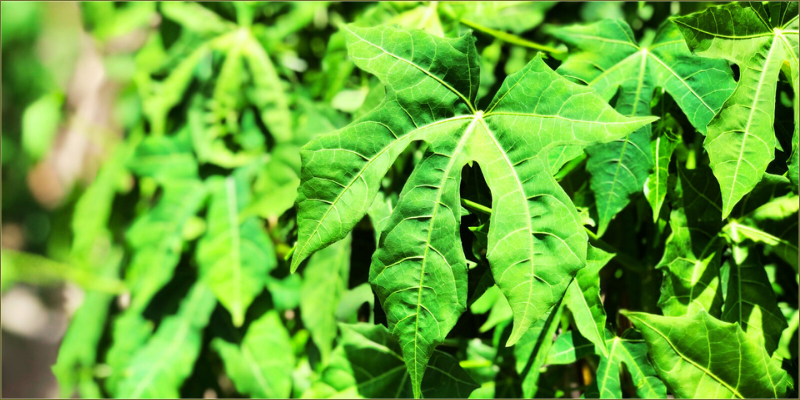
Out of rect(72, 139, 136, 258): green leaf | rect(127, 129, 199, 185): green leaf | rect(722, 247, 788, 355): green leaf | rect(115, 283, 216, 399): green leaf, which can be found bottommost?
rect(115, 283, 216, 399): green leaf

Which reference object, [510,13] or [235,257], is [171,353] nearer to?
[235,257]

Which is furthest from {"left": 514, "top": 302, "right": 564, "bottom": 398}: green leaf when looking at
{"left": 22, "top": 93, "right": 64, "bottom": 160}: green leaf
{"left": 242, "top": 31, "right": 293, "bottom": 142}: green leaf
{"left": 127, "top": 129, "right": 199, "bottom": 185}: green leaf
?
{"left": 22, "top": 93, "right": 64, "bottom": 160}: green leaf

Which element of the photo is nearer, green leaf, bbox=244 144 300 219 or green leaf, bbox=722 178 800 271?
green leaf, bbox=722 178 800 271

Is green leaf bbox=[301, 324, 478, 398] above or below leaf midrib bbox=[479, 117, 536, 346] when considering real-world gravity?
below

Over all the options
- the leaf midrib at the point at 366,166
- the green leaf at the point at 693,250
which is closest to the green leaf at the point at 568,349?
the green leaf at the point at 693,250

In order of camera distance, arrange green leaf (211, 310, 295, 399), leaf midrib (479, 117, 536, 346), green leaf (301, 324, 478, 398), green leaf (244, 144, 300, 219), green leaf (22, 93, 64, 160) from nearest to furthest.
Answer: leaf midrib (479, 117, 536, 346)
green leaf (301, 324, 478, 398)
green leaf (244, 144, 300, 219)
green leaf (211, 310, 295, 399)
green leaf (22, 93, 64, 160)

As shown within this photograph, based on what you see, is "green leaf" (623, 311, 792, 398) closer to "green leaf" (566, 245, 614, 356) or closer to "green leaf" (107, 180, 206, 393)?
"green leaf" (566, 245, 614, 356)

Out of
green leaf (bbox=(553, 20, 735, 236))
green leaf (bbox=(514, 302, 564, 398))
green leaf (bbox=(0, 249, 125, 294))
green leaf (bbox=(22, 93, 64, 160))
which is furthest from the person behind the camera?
green leaf (bbox=(22, 93, 64, 160))

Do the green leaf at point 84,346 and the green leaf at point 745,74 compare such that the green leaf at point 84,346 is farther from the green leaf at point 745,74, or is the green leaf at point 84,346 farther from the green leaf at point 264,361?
the green leaf at point 745,74

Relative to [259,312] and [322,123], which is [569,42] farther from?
[259,312]
